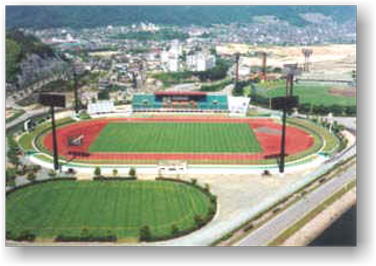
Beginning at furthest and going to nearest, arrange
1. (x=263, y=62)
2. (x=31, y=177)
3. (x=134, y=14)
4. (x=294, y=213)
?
(x=263, y=62)
(x=134, y=14)
(x=31, y=177)
(x=294, y=213)

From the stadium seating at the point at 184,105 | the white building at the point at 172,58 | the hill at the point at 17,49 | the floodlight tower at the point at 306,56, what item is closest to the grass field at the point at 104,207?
the hill at the point at 17,49

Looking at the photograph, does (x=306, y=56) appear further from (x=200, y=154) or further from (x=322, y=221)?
(x=322, y=221)

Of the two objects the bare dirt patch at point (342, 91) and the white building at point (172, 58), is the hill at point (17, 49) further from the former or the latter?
the bare dirt patch at point (342, 91)

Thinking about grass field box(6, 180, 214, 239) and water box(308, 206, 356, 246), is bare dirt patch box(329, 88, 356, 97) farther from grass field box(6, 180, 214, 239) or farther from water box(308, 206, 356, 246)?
water box(308, 206, 356, 246)

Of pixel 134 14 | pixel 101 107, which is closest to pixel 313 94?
pixel 101 107

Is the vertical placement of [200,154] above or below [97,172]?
above

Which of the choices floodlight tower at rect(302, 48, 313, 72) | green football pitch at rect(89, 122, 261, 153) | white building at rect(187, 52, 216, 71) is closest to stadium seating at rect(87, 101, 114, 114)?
green football pitch at rect(89, 122, 261, 153)
